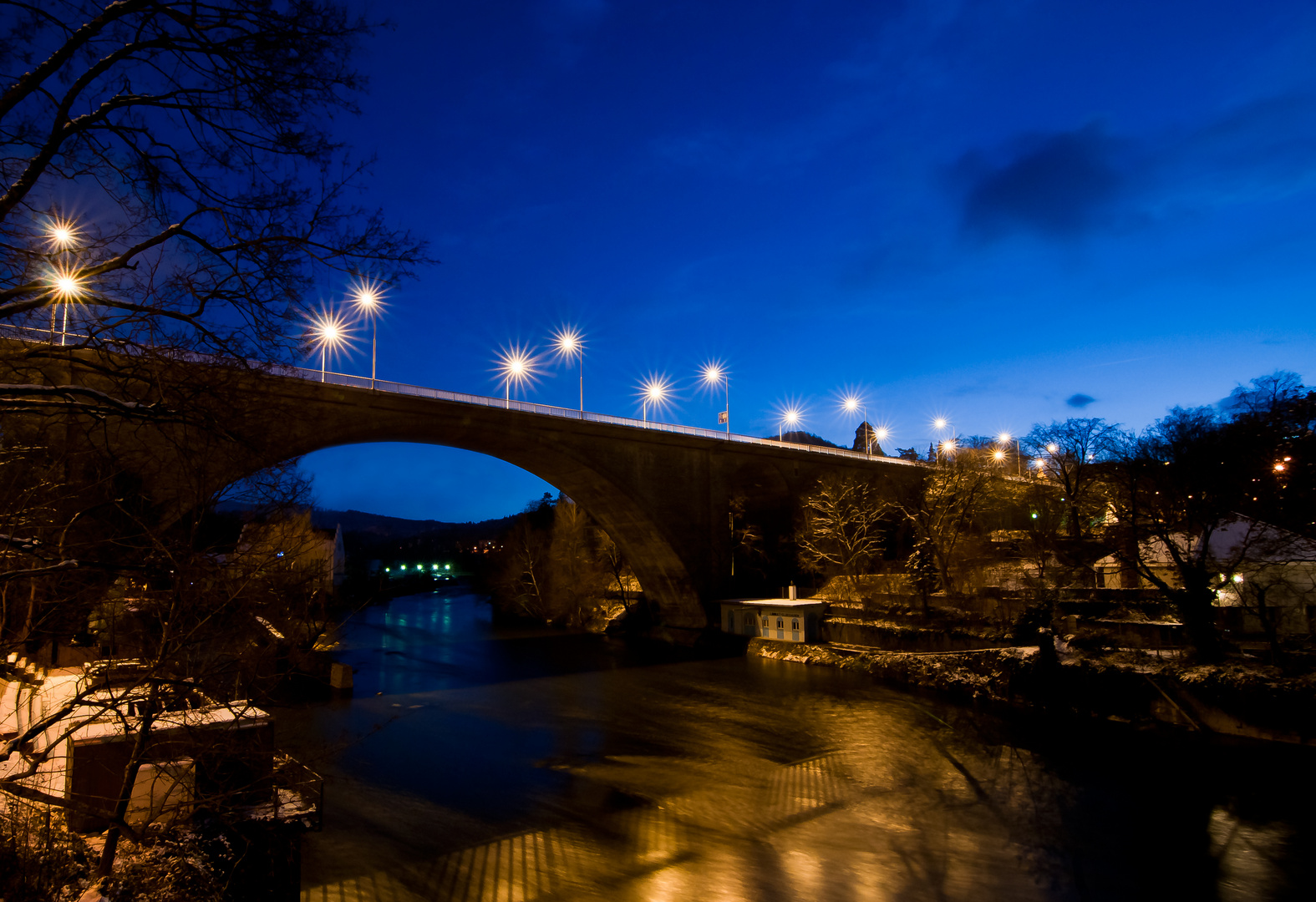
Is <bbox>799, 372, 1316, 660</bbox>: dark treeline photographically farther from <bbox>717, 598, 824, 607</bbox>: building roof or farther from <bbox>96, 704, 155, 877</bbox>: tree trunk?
<bbox>96, 704, 155, 877</bbox>: tree trunk

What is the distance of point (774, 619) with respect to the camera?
26766mm

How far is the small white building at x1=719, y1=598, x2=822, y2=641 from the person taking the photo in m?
25.7

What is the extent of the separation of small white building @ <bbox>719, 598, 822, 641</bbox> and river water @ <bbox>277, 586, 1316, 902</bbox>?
663 centimetres

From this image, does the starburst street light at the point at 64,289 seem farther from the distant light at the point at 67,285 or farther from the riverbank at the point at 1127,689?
the riverbank at the point at 1127,689

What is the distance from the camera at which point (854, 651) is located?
76.2ft

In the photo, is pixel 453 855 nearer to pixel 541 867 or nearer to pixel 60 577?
pixel 541 867

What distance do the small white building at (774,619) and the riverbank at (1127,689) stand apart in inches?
195

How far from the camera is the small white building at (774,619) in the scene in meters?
25.7

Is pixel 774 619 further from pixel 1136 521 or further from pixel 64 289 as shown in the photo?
pixel 64 289

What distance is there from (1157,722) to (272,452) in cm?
1676

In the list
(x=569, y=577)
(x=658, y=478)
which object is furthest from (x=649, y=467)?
(x=569, y=577)

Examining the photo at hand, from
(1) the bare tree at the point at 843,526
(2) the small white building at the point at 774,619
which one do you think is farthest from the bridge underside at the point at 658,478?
(1) the bare tree at the point at 843,526

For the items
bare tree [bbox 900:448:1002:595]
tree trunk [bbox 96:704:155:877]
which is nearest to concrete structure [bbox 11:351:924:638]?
bare tree [bbox 900:448:1002:595]

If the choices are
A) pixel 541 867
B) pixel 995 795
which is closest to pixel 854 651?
pixel 995 795
